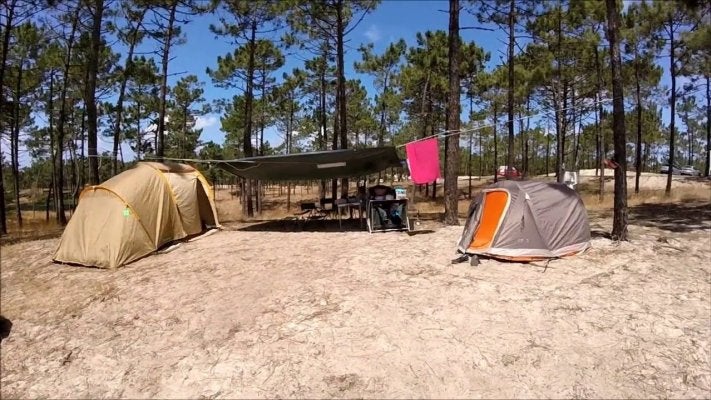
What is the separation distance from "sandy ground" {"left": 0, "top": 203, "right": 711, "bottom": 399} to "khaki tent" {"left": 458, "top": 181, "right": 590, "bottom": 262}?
30cm

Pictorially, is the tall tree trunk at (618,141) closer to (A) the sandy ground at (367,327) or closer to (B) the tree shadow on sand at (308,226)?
(A) the sandy ground at (367,327)

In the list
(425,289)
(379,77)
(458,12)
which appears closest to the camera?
(425,289)

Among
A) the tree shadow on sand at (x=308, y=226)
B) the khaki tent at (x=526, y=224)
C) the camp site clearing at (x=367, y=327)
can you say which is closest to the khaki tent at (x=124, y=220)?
the camp site clearing at (x=367, y=327)

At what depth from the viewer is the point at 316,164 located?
9883mm

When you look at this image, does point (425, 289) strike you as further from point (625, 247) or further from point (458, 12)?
point (458, 12)

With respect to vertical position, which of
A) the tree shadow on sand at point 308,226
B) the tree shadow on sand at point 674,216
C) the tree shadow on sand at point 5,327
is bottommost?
the tree shadow on sand at point 5,327

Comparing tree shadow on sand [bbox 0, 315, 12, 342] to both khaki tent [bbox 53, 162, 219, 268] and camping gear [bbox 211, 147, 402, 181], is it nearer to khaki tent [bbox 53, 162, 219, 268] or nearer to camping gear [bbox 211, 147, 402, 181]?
khaki tent [bbox 53, 162, 219, 268]

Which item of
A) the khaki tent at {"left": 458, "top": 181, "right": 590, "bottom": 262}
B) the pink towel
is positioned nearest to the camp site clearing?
the khaki tent at {"left": 458, "top": 181, "right": 590, "bottom": 262}

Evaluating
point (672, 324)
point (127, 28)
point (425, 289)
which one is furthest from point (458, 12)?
point (127, 28)

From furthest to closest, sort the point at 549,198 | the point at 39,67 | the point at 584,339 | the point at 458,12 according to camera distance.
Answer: the point at 39,67 → the point at 458,12 → the point at 549,198 → the point at 584,339

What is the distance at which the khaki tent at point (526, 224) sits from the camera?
6789mm

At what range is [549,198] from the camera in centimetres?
710

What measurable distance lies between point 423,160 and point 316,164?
249 centimetres

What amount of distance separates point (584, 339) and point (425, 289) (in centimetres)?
184
